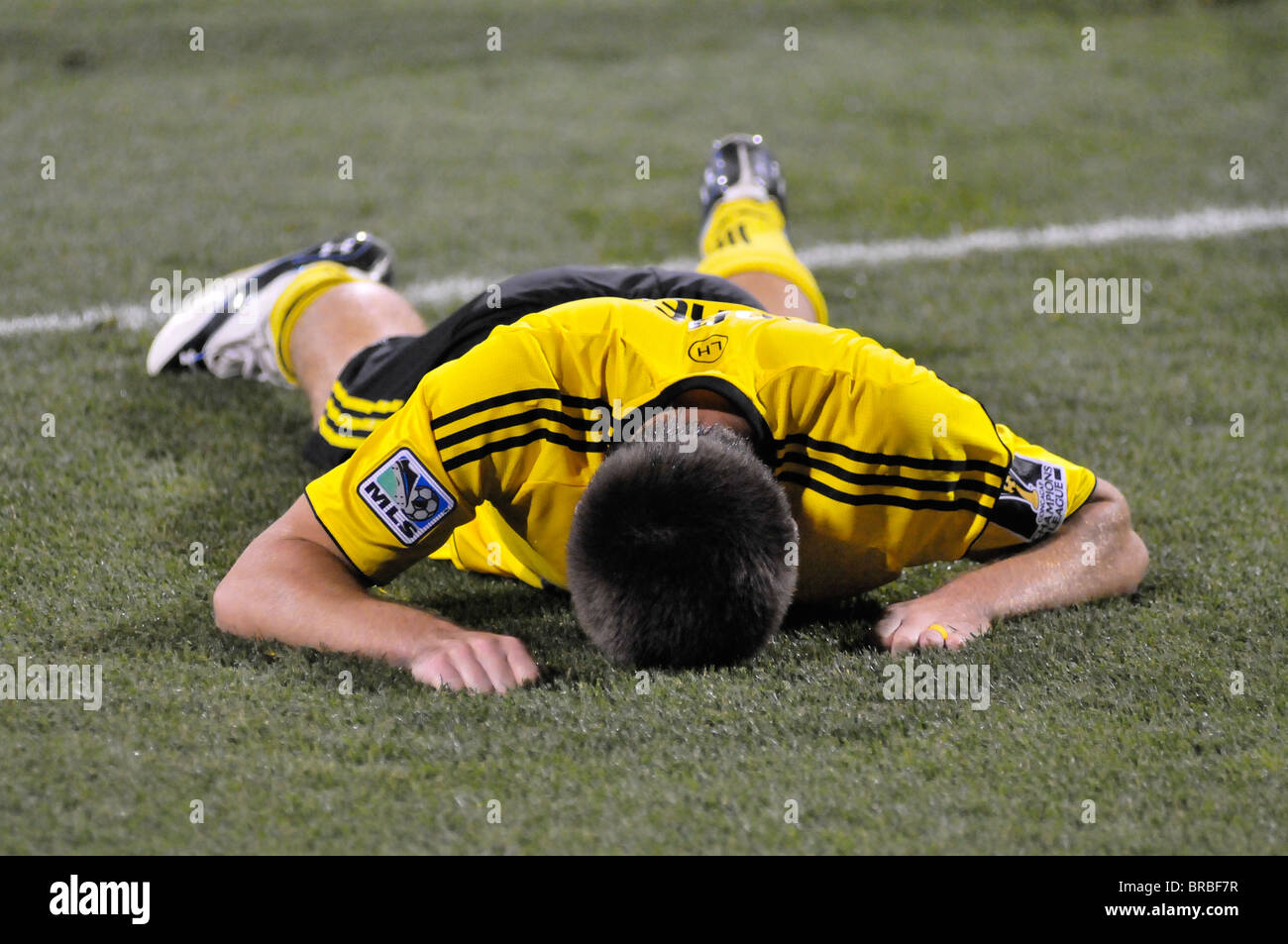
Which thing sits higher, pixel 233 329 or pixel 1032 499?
pixel 233 329

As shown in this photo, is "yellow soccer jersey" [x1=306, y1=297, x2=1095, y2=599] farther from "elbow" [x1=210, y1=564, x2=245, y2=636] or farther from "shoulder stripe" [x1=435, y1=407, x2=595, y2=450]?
"elbow" [x1=210, y1=564, x2=245, y2=636]

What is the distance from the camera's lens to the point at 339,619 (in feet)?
7.09

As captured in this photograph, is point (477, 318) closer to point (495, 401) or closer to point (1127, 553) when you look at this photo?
point (495, 401)

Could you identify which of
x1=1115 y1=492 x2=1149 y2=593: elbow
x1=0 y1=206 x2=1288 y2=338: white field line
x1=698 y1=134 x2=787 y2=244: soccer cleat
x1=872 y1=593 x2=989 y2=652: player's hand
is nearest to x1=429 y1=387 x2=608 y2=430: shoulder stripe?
x1=872 y1=593 x2=989 y2=652: player's hand

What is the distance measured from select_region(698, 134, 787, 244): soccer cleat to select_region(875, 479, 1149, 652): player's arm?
5.30ft

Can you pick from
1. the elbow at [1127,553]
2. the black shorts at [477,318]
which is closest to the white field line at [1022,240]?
the black shorts at [477,318]

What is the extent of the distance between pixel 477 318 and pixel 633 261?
6.23ft

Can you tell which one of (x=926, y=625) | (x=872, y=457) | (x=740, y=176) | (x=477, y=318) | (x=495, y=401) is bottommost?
(x=926, y=625)

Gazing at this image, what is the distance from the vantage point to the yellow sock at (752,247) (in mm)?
3264

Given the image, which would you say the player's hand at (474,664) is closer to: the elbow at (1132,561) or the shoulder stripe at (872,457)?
the shoulder stripe at (872,457)

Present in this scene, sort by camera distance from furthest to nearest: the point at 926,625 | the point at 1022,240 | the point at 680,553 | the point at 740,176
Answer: the point at 1022,240, the point at 740,176, the point at 926,625, the point at 680,553

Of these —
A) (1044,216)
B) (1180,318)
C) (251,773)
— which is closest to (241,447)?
(251,773)

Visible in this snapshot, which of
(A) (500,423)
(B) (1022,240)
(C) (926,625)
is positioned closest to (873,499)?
(C) (926,625)

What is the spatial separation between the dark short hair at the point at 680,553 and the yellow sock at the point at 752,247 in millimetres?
1362
